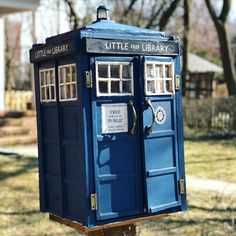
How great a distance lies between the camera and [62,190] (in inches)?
131

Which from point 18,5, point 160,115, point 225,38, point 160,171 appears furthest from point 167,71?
point 225,38

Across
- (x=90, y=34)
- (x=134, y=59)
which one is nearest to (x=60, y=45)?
(x=90, y=34)

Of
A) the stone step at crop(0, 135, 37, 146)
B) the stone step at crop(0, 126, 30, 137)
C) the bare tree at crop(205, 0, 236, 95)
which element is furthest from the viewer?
the bare tree at crop(205, 0, 236, 95)

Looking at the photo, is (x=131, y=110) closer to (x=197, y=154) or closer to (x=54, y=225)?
(x=54, y=225)

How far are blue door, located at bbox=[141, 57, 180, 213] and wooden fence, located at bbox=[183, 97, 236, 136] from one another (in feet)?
44.6

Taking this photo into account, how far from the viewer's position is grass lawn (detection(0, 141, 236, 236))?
596 centimetres

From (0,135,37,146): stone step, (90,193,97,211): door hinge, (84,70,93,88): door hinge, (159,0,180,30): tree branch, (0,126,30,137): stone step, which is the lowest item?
(0,135,37,146): stone step

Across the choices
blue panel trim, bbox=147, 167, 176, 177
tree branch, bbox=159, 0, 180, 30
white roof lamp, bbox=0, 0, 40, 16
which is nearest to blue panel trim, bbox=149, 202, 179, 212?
blue panel trim, bbox=147, 167, 176, 177

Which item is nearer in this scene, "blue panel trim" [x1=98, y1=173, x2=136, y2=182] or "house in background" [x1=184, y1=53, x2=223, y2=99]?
"blue panel trim" [x1=98, y1=173, x2=136, y2=182]

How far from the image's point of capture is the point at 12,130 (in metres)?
14.7

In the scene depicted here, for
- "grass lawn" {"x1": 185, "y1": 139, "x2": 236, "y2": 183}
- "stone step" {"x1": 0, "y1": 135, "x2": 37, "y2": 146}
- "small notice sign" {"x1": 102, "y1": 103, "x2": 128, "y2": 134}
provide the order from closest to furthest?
"small notice sign" {"x1": 102, "y1": 103, "x2": 128, "y2": 134} → "grass lawn" {"x1": 185, "y1": 139, "x2": 236, "y2": 183} → "stone step" {"x1": 0, "y1": 135, "x2": 37, "y2": 146}

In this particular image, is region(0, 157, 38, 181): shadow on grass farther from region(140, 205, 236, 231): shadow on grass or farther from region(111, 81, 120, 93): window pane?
region(111, 81, 120, 93): window pane

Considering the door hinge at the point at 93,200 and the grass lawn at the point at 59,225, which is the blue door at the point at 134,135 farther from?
the grass lawn at the point at 59,225

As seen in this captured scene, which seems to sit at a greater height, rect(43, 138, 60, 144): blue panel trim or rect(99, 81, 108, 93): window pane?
rect(99, 81, 108, 93): window pane
